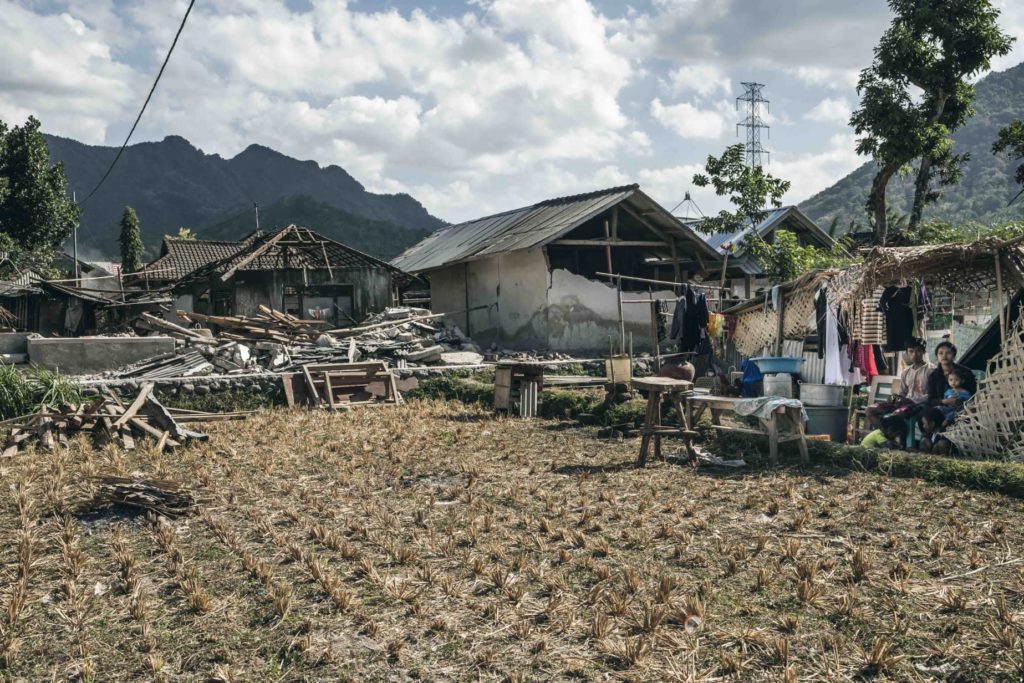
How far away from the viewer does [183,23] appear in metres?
12.1

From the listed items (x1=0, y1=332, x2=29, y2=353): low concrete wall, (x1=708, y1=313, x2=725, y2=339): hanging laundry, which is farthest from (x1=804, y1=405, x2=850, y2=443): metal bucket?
(x1=0, y1=332, x2=29, y2=353): low concrete wall

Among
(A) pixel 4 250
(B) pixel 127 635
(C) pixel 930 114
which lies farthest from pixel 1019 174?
(A) pixel 4 250

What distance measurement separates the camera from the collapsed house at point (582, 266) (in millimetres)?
21828

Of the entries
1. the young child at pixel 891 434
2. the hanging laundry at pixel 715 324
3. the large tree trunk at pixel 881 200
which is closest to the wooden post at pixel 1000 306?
the young child at pixel 891 434

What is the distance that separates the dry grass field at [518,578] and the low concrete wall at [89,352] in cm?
970

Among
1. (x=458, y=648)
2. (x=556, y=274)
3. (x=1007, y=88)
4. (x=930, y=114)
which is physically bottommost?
(x=458, y=648)

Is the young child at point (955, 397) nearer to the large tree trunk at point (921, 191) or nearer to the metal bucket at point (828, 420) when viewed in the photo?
the metal bucket at point (828, 420)

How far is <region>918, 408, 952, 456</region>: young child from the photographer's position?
9625mm

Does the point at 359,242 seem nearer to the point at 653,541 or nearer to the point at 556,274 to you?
the point at 556,274

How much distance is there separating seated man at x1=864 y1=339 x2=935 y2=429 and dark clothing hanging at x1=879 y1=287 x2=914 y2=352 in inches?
18.0

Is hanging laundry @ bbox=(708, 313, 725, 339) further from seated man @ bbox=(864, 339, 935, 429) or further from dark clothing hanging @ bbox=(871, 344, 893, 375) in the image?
seated man @ bbox=(864, 339, 935, 429)

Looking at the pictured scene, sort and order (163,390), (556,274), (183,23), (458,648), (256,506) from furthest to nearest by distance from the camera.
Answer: (556,274)
(163,390)
(183,23)
(256,506)
(458,648)

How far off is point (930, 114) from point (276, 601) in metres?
24.4

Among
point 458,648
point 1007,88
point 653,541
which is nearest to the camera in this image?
point 458,648
